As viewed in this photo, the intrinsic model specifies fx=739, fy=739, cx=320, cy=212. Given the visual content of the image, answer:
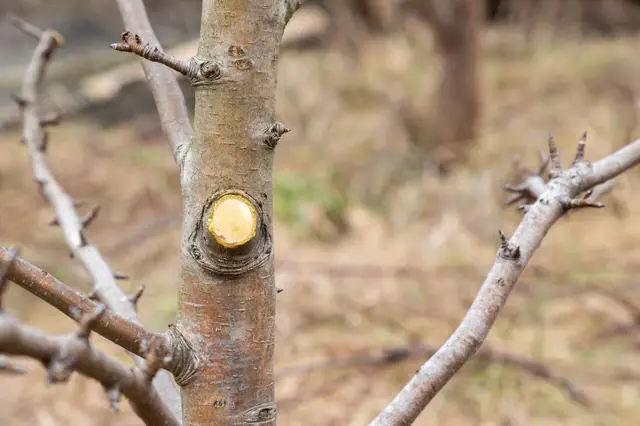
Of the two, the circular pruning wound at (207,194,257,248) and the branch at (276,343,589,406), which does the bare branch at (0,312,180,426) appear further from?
the branch at (276,343,589,406)

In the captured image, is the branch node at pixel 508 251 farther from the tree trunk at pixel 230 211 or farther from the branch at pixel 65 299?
the branch at pixel 65 299

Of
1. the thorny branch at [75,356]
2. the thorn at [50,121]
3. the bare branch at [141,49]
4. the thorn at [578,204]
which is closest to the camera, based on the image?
the thorny branch at [75,356]

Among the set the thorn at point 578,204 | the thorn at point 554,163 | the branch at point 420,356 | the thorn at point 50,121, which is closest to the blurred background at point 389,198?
the branch at point 420,356

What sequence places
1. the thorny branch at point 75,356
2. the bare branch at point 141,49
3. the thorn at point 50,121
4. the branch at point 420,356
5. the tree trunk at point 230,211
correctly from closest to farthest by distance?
the thorny branch at point 75,356 → the bare branch at point 141,49 → the tree trunk at point 230,211 → the thorn at point 50,121 → the branch at point 420,356

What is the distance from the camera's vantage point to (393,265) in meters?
2.53

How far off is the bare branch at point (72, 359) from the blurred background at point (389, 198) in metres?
0.76

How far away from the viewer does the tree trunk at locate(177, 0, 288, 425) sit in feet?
2.14

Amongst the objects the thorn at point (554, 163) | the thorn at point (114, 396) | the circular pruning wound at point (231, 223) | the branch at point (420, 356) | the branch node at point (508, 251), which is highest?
the branch at point (420, 356)

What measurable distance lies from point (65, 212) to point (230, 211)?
357mm

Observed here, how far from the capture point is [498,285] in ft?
2.40

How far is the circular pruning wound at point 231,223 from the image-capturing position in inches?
24.7

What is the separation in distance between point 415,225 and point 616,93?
1.45 meters

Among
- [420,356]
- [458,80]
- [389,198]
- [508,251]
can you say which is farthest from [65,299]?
[458,80]

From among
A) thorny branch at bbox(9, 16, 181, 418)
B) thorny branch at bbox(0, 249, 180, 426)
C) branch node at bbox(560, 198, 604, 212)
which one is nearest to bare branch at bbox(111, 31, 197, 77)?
thorny branch at bbox(0, 249, 180, 426)
